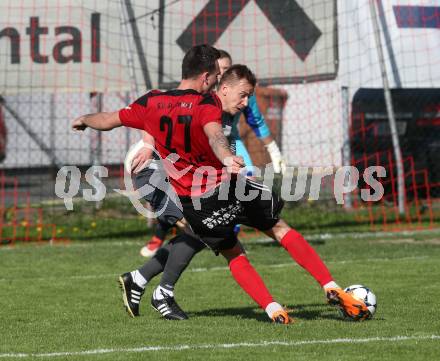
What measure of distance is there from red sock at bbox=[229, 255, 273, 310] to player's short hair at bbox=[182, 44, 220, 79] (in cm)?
123

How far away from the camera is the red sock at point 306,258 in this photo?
272 inches

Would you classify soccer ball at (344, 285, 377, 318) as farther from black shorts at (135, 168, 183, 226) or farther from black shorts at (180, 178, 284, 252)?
black shorts at (135, 168, 183, 226)

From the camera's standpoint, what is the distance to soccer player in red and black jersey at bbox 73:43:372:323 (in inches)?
262

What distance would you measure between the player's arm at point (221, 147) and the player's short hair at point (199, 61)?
56cm

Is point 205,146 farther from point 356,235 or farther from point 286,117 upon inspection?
point 286,117

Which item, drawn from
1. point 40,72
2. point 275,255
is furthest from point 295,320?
point 40,72

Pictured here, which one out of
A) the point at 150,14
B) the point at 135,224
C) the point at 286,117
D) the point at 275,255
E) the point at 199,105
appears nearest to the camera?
the point at 199,105

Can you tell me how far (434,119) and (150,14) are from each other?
461cm

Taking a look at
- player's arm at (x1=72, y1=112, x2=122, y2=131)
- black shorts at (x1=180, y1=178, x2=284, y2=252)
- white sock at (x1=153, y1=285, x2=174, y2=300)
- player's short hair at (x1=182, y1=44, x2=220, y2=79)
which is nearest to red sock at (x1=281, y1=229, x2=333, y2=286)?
black shorts at (x1=180, y1=178, x2=284, y2=252)

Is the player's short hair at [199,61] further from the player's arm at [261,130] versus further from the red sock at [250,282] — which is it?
the player's arm at [261,130]

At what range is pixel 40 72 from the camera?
50.8 feet

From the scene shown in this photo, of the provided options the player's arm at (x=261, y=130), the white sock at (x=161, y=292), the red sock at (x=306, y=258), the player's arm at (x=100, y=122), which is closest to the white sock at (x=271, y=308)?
the red sock at (x=306, y=258)

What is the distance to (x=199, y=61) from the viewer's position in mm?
6836

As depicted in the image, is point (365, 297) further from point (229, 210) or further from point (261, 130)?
point (261, 130)
